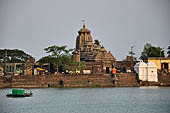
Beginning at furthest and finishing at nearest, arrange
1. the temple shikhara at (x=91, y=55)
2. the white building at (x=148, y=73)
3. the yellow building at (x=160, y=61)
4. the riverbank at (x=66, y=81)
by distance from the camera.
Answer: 1. the temple shikhara at (x=91, y=55)
2. the yellow building at (x=160, y=61)
3. the white building at (x=148, y=73)
4. the riverbank at (x=66, y=81)

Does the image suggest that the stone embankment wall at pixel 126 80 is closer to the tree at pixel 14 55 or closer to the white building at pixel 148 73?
the white building at pixel 148 73

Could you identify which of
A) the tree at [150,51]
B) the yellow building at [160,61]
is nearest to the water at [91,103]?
the yellow building at [160,61]

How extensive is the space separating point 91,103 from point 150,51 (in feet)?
155

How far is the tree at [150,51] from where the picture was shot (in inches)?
3634

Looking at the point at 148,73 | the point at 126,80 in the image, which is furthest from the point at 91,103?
the point at 148,73

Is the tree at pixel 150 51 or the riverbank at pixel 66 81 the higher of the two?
the tree at pixel 150 51

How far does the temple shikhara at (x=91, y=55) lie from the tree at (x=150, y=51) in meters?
9.19

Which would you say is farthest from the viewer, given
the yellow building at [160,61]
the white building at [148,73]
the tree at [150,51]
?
the tree at [150,51]

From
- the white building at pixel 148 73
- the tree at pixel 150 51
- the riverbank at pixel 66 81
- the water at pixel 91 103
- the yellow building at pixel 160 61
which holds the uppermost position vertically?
the tree at pixel 150 51

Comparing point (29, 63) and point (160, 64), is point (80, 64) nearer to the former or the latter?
point (29, 63)

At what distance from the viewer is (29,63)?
80.9 metres

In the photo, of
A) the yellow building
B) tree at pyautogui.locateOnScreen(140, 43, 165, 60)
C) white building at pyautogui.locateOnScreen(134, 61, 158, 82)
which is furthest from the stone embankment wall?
tree at pyautogui.locateOnScreen(140, 43, 165, 60)

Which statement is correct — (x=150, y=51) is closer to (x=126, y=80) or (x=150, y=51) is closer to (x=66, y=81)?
(x=126, y=80)

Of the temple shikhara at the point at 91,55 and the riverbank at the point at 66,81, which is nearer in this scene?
the riverbank at the point at 66,81
